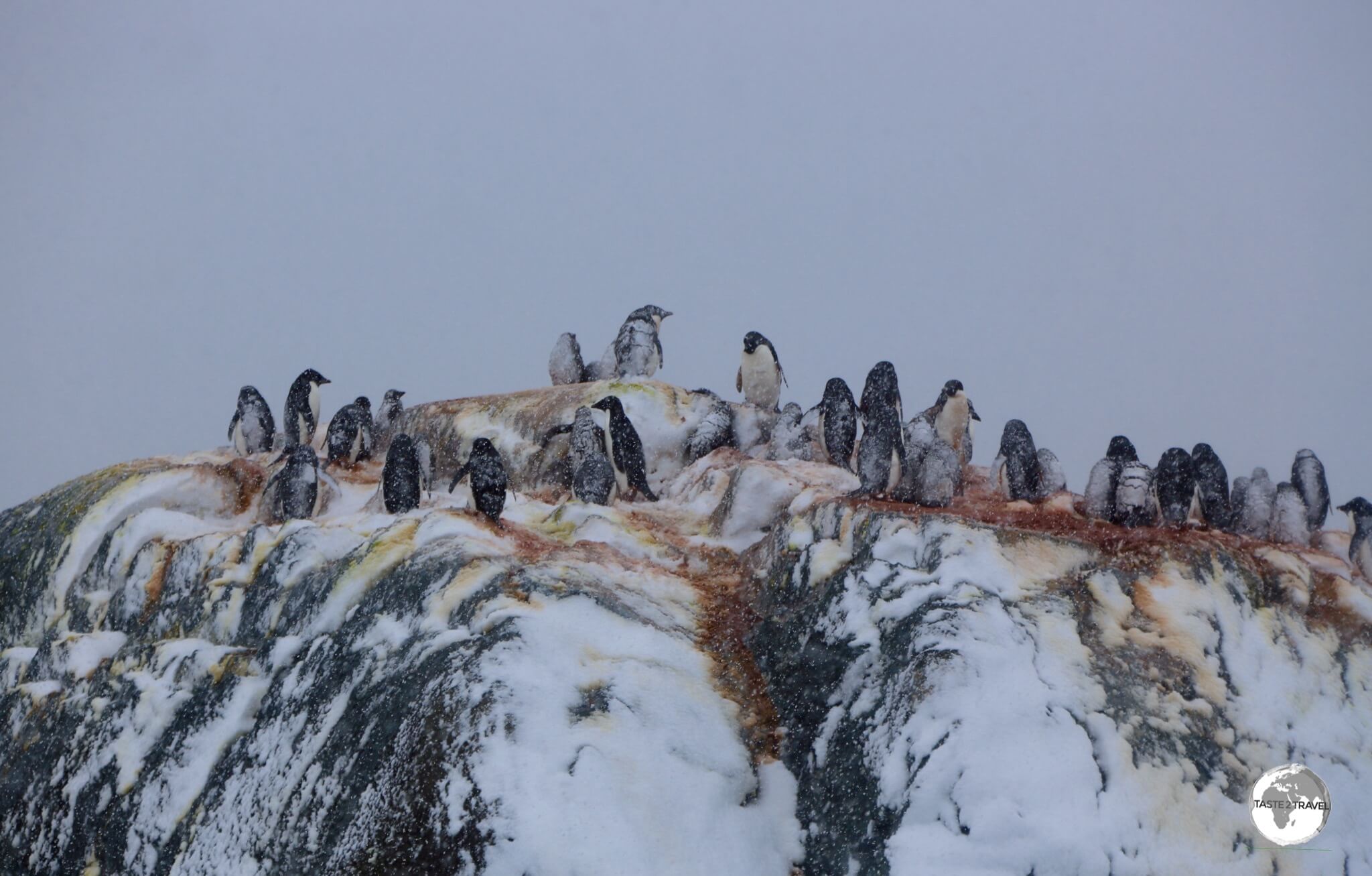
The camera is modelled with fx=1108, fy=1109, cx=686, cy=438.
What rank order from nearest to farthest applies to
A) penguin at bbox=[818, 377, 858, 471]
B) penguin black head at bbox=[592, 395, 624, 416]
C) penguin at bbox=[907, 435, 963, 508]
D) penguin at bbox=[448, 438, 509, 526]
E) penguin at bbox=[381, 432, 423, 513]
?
penguin at bbox=[907, 435, 963, 508] < penguin at bbox=[448, 438, 509, 526] < penguin at bbox=[381, 432, 423, 513] < penguin at bbox=[818, 377, 858, 471] < penguin black head at bbox=[592, 395, 624, 416]

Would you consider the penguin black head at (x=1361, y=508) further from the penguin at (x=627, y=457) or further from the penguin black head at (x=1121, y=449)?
the penguin at (x=627, y=457)

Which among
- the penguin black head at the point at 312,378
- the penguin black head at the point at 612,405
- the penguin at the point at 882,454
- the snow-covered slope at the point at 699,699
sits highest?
the penguin black head at the point at 312,378

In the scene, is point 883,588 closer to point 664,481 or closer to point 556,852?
point 556,852

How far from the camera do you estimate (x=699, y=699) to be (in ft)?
24.7

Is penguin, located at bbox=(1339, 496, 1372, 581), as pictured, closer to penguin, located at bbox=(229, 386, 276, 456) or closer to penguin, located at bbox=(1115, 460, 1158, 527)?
penguin, located at bbox=(1115, 460, 1158, 527)

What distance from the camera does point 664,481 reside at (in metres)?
14.4

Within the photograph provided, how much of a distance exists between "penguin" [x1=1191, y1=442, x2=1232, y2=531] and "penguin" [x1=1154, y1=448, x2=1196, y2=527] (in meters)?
0.12

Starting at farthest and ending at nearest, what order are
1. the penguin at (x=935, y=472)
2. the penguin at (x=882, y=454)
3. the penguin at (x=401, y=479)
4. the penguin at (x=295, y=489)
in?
1. the penguin at (x=295, y=489)
2. the penguin at (x=401, y=479)
3. the penguin at (x=882, y=454)
4. the penguin at (x=935, y=472)

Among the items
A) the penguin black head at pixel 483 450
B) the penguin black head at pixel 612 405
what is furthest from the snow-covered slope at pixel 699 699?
the penguin black head at pixel 612 405

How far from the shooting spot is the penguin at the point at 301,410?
1539cm

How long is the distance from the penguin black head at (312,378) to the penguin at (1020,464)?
9488mm

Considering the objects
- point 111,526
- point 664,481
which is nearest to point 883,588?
point 664,481

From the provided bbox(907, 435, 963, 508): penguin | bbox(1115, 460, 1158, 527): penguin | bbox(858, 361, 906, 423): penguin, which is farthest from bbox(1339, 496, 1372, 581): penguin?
bbox(858, 361, 906, 423): penguin

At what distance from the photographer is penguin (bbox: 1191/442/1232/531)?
1023 cm
